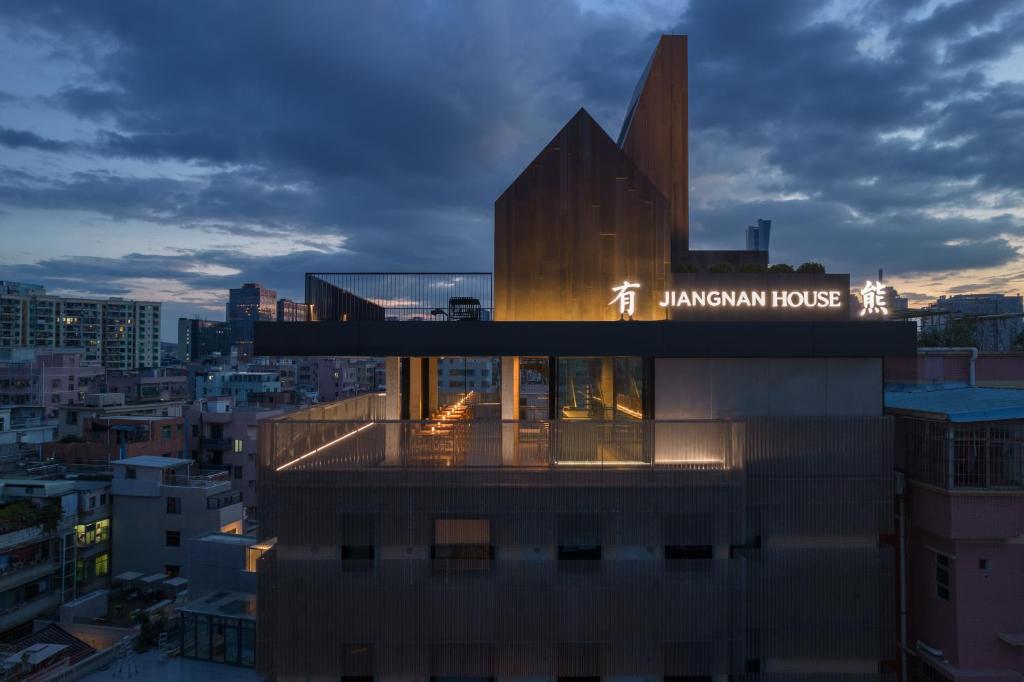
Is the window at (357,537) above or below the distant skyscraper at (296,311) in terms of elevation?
below

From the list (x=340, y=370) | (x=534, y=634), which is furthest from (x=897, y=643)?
(x=340, y=370)

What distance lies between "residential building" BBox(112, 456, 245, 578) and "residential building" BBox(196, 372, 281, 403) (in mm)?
52826

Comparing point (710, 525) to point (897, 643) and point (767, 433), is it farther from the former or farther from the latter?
point (897, 643)

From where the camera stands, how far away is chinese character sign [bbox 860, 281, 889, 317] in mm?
15047

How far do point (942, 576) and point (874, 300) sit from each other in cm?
705

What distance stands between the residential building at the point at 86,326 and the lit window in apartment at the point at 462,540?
595ft

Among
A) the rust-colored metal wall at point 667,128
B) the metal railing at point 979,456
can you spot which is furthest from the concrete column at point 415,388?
the metal railing at point 979,456

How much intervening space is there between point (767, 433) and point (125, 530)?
51.5 meters

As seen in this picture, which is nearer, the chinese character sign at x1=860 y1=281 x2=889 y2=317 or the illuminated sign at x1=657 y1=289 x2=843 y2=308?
the illuminated sign at x1=657 y1=289 x2=843 y2=308

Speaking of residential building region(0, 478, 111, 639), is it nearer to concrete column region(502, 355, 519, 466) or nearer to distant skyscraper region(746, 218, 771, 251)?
concrete column region(502, 355, 519, 466)

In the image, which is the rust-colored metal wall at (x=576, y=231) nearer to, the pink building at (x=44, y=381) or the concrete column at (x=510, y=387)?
the concrete column at (x=510, y=387)

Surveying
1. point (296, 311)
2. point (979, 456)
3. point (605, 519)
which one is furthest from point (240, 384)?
point (979, 456)

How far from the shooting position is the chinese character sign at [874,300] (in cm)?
1505

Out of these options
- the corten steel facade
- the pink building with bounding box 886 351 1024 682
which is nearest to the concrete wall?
the corten steel facade
